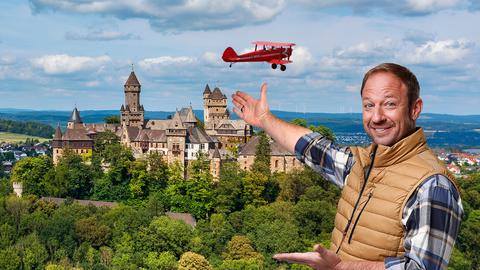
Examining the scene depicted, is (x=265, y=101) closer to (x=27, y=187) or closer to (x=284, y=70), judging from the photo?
(x=284, y=70)

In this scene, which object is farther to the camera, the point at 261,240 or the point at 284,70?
the point at 261,240

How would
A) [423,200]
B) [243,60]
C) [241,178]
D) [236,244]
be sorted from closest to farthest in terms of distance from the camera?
1. [423,200]
2. [243,60]
3. [236,244]
4. [241,178]

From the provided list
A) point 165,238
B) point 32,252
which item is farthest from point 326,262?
point 32,252

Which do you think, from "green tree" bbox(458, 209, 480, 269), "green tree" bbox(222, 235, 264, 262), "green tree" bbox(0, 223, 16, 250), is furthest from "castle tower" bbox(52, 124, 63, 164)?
"green tree" bbox(458, 209, 480, 269)

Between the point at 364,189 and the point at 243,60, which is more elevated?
the point at 243,60

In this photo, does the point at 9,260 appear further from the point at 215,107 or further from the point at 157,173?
the point at 215,107

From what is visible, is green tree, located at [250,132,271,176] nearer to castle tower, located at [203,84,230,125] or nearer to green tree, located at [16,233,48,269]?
green tree, located at [16,233,48,269]

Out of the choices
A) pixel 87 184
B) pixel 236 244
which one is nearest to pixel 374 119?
pixel 236 244
